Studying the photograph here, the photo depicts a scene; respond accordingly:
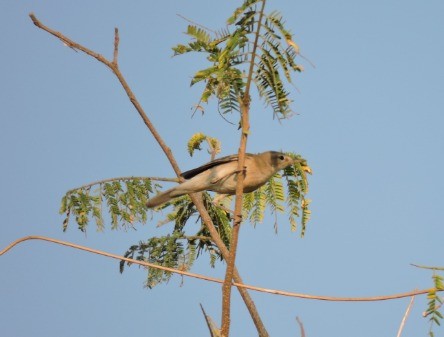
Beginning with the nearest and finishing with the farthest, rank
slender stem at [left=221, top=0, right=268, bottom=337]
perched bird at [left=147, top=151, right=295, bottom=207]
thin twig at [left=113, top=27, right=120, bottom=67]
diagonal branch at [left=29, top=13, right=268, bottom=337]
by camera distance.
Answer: slender stem at [left=221, top=0, right=268, bottom=337] < diagonal branch at [left=29, top=13, right=268, bottom=337] < thin twig at [left=113, top=27, right=120, bottom=67] < perched bird at [left=147, top=151, right=295, bottom=207]

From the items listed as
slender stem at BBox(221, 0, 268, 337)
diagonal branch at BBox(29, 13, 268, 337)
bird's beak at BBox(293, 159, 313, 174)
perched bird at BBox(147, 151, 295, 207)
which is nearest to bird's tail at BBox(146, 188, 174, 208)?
perched bird at BBox(147, 151, 295, 207)

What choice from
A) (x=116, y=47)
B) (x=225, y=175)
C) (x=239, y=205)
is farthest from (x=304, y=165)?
(x=239, y=205)

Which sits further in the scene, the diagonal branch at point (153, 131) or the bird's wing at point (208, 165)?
the bird's wing at point (208, 165)

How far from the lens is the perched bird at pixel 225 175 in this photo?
7559mm

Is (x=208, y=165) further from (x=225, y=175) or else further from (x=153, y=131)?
(x=153, y=131)

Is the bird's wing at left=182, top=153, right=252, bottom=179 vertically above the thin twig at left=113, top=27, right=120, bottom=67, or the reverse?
the thin twig at left=113, top=27, right=120, bottom=67

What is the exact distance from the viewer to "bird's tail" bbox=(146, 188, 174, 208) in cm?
761

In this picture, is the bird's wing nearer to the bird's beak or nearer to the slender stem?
the bird's beak

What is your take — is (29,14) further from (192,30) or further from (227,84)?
(227,84)

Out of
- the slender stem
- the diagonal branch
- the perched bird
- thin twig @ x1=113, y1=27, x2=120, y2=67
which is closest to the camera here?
the slender stem

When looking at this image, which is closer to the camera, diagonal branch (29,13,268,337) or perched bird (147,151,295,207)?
diagonal branch (29,13,268,337)

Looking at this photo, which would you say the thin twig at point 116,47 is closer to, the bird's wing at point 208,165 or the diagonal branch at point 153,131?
the diagonal branch at point 153,131

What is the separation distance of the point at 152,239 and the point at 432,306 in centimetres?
407

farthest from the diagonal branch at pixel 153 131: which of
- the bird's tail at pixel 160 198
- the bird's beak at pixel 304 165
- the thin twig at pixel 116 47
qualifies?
the bird's beak at pixel 304 165
